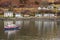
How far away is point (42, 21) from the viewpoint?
16547mm

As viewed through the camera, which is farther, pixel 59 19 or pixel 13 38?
pixel 59 19

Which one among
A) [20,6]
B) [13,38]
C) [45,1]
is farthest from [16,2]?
[13,38]

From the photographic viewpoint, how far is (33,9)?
16.6 m

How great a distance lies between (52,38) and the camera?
9547mm

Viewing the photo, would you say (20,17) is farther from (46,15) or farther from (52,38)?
(52,38)

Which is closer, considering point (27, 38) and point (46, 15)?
point (27, 38)

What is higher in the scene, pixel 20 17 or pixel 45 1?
pixel 45 1

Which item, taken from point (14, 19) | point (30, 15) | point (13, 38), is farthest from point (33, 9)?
point (13, 38)

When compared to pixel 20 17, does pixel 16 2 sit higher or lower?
higher

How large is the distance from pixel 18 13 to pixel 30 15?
2.78ft

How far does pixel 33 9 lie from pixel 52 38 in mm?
7197

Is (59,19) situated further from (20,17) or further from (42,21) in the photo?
(20,17)

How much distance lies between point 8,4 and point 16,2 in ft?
1.98

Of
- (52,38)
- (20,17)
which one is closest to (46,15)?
(20,17)
